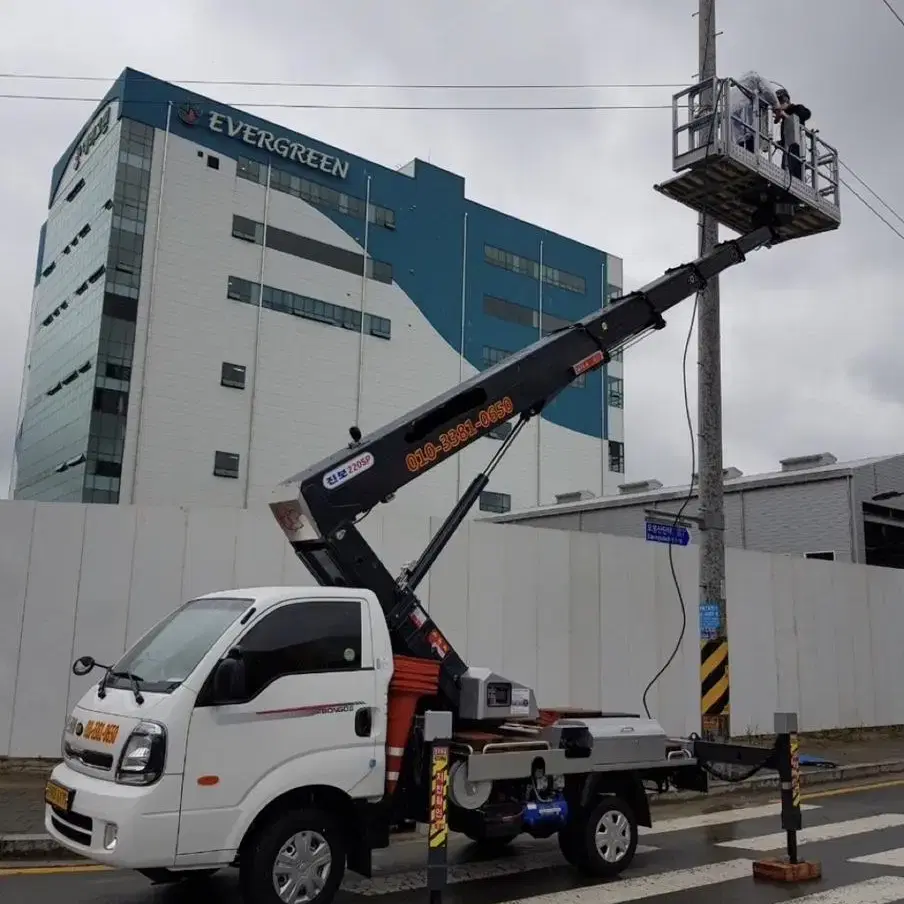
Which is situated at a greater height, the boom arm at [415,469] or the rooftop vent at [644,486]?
the rooftop vent at [644,486]

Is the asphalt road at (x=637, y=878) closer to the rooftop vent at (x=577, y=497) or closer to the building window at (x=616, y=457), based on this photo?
the rooftop vent at (x=577, y=497)

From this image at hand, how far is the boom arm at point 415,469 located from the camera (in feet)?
24.7

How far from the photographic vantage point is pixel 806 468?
2525cm

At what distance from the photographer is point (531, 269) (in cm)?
6388

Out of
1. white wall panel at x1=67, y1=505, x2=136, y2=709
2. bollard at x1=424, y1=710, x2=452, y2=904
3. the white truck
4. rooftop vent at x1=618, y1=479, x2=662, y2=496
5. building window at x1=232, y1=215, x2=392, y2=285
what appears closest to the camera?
the white truck

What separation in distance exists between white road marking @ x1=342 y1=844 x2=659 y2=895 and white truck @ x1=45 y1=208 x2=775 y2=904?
1.51 ft

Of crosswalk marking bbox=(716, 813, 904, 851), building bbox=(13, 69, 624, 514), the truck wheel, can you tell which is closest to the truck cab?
the truck wheel

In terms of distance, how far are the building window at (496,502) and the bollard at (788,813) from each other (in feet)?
165

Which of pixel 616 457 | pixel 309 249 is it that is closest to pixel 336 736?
pixel 309 249

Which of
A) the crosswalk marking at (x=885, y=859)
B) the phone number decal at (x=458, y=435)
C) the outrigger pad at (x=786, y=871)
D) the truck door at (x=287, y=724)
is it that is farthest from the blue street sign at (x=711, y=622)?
the truck door at (x=287, y=724)

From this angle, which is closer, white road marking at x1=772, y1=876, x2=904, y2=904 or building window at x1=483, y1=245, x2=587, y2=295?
white road marking at x1=772, y1=876, x2=904, y2=904

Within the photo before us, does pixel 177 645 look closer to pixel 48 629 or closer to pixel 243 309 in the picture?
pixel 48 629

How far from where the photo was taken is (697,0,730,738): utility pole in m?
12.4

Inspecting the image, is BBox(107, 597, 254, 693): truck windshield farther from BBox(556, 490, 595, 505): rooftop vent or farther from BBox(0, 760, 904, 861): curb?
BBox(556, 490, 595, 505): rooftop vent
